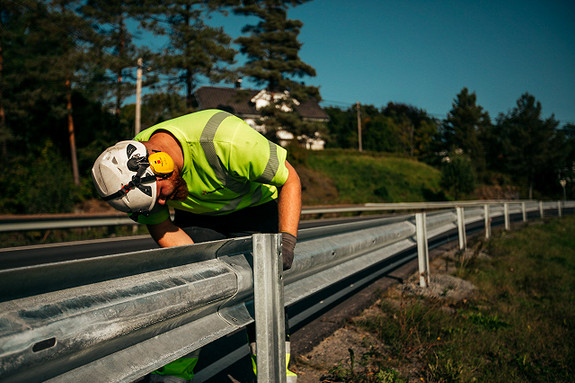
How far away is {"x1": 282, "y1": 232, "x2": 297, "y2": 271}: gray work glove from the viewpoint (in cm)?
221

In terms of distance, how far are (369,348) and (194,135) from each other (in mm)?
2125

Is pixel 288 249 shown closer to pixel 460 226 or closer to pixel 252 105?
pixel 460 226

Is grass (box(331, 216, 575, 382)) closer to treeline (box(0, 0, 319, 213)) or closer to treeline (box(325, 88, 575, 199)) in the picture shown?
treeline (box(0, 0, 319, 213))

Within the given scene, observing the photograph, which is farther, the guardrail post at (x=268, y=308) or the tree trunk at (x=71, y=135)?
the tree trunk at (x=71, y=135)

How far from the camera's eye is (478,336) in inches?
143

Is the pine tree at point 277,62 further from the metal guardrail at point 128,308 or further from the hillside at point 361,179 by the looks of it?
the metal guardrail at point 128,308

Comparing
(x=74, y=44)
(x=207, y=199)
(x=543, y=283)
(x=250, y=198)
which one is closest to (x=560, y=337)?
(x=543, y=283)

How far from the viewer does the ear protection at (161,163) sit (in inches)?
85.8

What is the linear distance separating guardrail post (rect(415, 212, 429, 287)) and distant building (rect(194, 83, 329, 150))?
26319 millimetres

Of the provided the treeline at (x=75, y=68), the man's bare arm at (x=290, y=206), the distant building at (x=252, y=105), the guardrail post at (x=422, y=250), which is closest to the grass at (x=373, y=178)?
the distant building at (x=252, y=105)

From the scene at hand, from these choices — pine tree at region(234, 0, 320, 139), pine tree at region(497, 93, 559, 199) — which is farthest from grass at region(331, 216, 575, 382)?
pine tree at region(497, 93, 559, 199)

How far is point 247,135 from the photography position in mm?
2350

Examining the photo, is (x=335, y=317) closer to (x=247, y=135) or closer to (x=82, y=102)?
(x=247, y=135)

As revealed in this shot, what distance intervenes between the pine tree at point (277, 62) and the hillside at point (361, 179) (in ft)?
16.6
